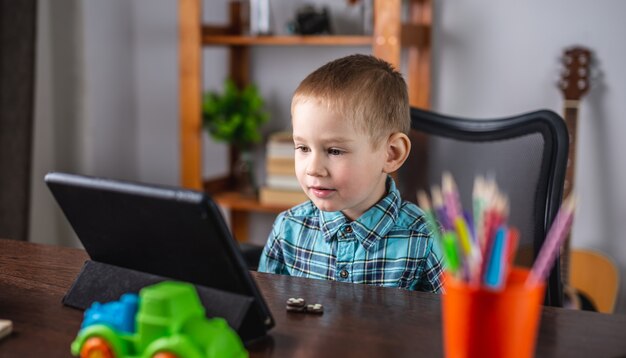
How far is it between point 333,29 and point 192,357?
2156 mm

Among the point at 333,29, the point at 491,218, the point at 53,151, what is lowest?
the point at 53,151

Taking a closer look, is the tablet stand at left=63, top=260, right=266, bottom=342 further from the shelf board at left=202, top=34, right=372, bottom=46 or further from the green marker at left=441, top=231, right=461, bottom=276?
the shelf board at left=202, top=34, right=372, bottom=46

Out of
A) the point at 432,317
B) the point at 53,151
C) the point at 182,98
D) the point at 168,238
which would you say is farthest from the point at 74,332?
the point at 53,151

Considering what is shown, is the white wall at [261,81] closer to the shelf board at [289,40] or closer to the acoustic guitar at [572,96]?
the acoustic guitar at [572,96]

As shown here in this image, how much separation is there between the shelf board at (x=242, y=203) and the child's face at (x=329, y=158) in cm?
138

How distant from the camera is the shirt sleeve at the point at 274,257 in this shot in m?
1.36

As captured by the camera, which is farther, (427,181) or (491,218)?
(427,181)

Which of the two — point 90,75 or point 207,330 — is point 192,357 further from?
point 90,75

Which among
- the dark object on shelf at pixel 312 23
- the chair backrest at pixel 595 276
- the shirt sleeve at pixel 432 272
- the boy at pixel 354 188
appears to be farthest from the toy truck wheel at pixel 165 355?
the chair backrest at pixel 595 276

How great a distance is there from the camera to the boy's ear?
1.32 m

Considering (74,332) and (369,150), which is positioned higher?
(369,150)

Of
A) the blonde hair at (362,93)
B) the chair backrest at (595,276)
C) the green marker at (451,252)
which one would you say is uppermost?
the blonde hair at (362,93)

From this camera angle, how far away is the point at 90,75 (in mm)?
2854

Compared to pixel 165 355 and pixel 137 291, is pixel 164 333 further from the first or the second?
pixel 137 291
